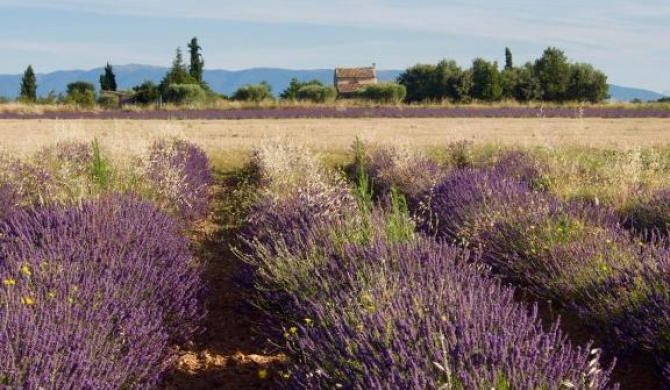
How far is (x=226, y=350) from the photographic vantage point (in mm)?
5016

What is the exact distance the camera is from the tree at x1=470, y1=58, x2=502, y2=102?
49062 mm

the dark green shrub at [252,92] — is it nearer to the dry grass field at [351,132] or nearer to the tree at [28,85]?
the tree at [28,85]

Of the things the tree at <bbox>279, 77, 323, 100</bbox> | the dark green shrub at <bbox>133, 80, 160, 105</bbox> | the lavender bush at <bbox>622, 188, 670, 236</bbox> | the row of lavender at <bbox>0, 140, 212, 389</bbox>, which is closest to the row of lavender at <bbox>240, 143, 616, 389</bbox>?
the row of lavender at <bbox>0, 140, 212, 389</bbox>

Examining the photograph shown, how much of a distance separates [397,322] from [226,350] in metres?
2.29

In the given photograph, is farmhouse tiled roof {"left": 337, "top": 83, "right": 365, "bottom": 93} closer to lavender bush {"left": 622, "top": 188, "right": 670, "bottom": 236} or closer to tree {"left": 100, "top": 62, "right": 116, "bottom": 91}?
tree {"left": 100, "top": 62, "right": 116, "bottom": 91}

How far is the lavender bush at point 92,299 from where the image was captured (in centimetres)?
303

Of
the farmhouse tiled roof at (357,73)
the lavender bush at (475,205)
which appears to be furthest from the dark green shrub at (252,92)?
the lavender bush at (475,205)

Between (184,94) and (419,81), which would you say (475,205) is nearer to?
(184,94)

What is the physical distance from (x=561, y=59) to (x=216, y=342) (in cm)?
5168

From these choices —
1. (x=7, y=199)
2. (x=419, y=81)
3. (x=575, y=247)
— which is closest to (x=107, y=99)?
(x=419, y=81)

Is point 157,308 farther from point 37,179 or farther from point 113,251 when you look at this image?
point 37,179

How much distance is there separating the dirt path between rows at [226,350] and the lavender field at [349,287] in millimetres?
35

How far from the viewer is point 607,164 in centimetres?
1011

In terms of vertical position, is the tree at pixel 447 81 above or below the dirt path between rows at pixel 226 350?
above
